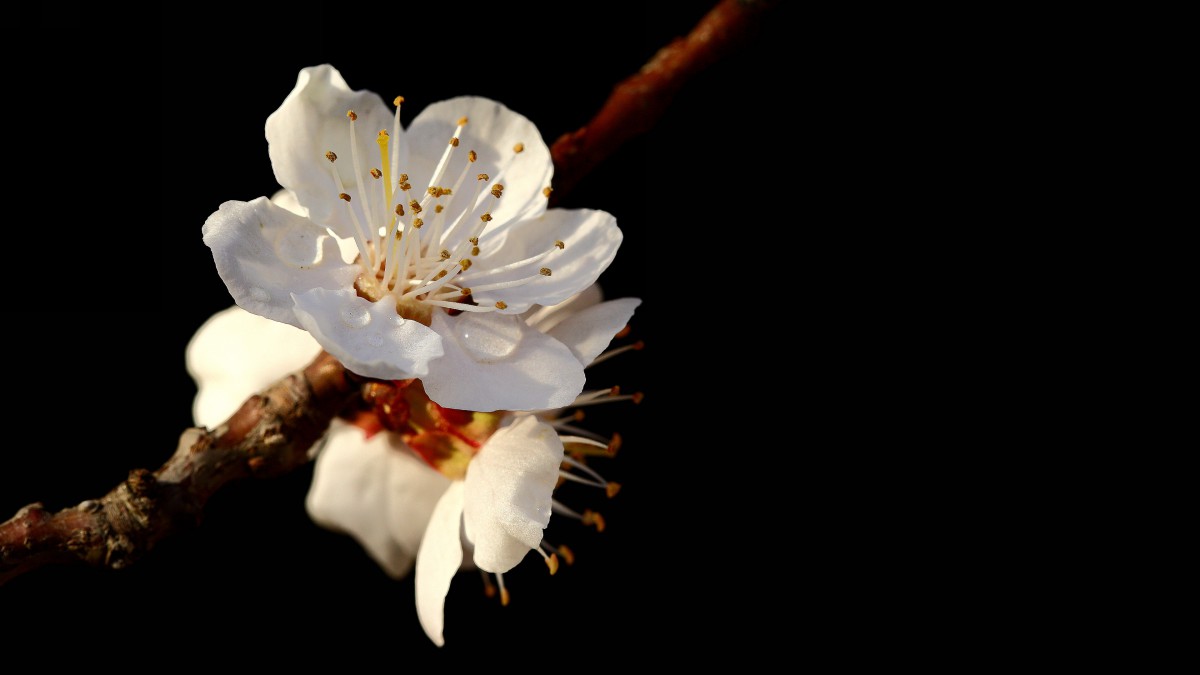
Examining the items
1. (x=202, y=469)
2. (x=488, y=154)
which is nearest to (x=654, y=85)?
(x=488, y=154)

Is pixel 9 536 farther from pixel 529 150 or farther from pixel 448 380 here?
pixel 529 150

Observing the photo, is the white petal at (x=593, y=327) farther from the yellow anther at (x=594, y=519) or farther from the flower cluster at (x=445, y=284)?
the yellow anther at (x=594, y=519)

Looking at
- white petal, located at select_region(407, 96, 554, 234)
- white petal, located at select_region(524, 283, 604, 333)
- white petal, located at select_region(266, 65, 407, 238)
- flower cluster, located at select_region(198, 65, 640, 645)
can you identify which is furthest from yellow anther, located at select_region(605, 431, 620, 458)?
white petal, located at select_region(266, 65, 407, 238)

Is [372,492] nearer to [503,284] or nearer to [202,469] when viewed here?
[202,469]

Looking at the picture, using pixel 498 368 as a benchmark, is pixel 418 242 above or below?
above

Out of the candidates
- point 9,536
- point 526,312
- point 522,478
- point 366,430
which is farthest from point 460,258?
point 9,536

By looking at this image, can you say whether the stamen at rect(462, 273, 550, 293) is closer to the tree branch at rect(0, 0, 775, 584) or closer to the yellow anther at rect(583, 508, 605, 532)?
the tree branch at rect(0, 0, 775, 584)
